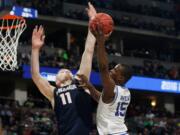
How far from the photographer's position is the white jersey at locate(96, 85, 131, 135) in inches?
198

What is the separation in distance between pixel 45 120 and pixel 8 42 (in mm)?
10726

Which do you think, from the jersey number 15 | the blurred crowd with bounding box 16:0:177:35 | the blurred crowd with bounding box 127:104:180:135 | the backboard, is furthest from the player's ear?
the blurred crowd with bounding box 16:0:177:35

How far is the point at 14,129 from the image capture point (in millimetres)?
17250

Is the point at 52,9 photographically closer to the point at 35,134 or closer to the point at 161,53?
the point at 161,53

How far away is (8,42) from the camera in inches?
375

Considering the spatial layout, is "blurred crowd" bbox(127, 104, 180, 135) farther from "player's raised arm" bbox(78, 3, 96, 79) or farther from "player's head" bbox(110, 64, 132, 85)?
"player's head" bbox(110, 64, 132, 85)

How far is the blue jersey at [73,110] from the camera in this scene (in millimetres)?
5152

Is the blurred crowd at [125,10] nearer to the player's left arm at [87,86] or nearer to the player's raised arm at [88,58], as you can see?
the player's raised arm at [88,58]

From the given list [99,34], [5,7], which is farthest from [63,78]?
[5,7]

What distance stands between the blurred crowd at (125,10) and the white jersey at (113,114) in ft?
68.1

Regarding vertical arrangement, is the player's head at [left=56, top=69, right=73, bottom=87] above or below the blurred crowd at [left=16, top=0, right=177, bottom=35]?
above

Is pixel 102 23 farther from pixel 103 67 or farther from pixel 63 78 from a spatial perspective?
pixel 63 78

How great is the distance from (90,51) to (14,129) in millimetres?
12086

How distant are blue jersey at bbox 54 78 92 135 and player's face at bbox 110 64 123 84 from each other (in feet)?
1.10
